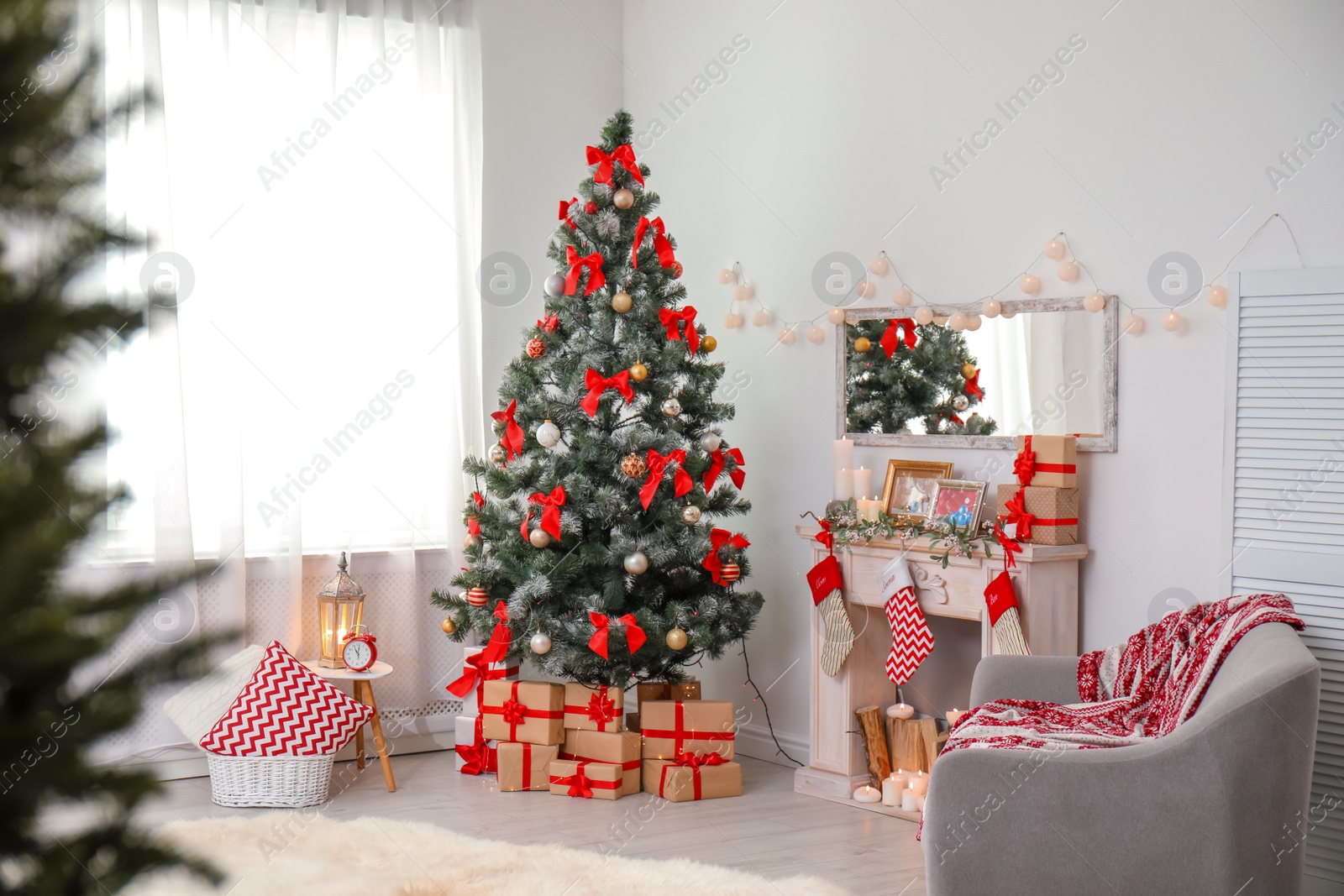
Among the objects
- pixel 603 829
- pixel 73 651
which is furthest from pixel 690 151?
pixel 73 651

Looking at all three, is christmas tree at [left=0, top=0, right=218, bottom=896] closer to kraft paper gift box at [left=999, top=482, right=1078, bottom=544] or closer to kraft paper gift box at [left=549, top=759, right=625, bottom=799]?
kraft paper gift box at [left=999, top=482, right=1078, bottom=544]

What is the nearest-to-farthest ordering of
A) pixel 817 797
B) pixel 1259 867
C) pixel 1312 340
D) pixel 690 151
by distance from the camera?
1. pixel 1259 867
2. pixel 1312 340
3. pixel 817 797
4. pixel 690 151

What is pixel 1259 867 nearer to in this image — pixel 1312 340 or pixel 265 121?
pixel 1312 340

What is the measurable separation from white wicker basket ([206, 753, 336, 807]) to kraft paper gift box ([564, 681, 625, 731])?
923 mm

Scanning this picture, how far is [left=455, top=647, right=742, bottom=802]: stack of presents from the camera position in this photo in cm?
429

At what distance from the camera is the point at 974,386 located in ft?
13.8

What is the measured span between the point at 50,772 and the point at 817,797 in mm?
4067

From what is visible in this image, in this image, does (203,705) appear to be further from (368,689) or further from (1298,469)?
(1298,469)

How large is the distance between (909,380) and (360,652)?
7.73 feet

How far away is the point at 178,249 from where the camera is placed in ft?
14.8

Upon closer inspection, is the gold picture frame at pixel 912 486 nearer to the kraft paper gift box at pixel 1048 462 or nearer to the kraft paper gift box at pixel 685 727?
the kraft paper gift box at pixel 1048 462

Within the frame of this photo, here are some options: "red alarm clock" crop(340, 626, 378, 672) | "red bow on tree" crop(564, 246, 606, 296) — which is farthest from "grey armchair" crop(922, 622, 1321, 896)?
"red alarm clock" crop(340, 626, 378, 672)

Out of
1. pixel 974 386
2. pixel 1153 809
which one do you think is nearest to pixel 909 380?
pixel 974 386

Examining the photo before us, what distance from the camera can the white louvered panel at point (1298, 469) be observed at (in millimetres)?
3135
